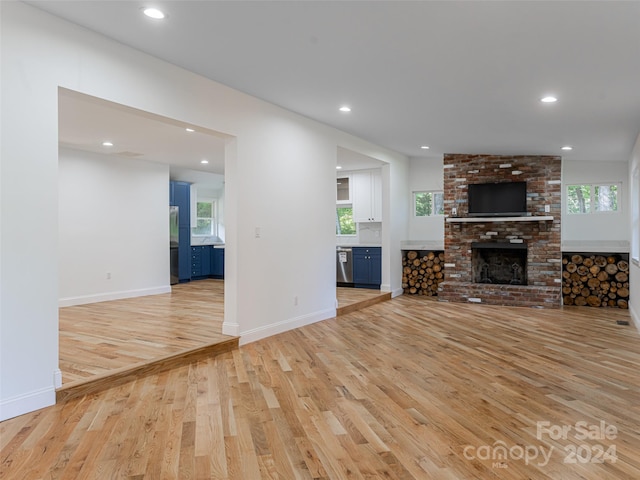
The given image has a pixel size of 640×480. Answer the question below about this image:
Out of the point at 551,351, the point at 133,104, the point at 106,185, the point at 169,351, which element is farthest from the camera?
the point at 106,185

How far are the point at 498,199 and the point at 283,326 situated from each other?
4.44m

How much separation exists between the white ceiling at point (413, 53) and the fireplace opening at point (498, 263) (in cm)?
278

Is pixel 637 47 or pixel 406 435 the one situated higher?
pixel 637 47

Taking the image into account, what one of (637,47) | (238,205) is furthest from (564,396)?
(238,205)

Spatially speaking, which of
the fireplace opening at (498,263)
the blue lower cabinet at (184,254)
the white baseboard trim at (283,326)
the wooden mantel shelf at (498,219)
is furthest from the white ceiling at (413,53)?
the blue lower cabinet at (184,254)

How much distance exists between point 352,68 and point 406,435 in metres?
2.79

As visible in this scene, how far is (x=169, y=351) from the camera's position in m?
4.00

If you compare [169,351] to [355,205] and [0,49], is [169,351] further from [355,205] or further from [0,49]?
[355,205]

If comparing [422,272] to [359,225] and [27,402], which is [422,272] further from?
[27,402]

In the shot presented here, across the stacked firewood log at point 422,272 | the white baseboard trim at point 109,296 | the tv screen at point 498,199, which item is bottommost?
the white baseboard trim at point 109,296

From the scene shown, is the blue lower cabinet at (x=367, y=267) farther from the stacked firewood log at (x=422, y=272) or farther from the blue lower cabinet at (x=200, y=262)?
the blue lower cabinet at (x=200, y=262)

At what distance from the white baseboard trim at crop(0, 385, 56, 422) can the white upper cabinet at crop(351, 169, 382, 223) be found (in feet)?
21.4

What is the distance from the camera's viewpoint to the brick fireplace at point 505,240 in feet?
24.0

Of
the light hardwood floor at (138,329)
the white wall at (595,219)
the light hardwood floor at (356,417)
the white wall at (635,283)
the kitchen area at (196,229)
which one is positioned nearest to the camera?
the light hardwood floor at (356,417)
